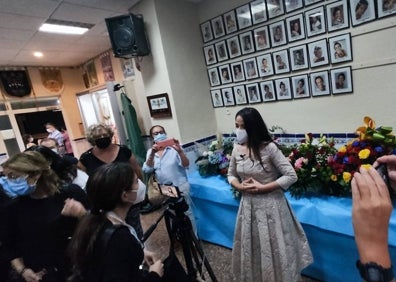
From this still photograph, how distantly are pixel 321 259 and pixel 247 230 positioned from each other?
59cm

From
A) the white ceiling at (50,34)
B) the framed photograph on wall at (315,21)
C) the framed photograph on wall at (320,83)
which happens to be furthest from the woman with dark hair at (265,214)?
the white ceiling at (50,34)

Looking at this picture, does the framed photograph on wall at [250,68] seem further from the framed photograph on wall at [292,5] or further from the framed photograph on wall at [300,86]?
the framed photograph on wall at [292,5]

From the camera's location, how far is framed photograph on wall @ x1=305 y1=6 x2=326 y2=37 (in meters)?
2.12

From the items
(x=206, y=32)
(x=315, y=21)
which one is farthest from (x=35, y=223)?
(x=206, y=32)

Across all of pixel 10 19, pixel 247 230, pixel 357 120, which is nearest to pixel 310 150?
pixel 357 120

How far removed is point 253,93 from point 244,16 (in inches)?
32.0

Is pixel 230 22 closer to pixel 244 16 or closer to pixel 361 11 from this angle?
pixel 244 16

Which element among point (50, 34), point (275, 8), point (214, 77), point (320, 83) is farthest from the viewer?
point (50, 34)

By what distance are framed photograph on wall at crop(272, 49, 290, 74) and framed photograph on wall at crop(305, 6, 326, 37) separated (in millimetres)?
273

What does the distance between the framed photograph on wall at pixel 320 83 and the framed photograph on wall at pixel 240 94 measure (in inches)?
29.9

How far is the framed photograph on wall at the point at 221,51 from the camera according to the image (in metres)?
2.87

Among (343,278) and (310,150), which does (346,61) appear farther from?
(343,278)

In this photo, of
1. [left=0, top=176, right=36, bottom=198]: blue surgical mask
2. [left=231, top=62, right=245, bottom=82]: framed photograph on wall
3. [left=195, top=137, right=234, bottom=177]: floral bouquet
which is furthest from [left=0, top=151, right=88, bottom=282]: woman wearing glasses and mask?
[left=231, top=62, right=245, bottom=82]: framed photograph on wall

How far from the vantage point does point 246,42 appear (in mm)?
2664
